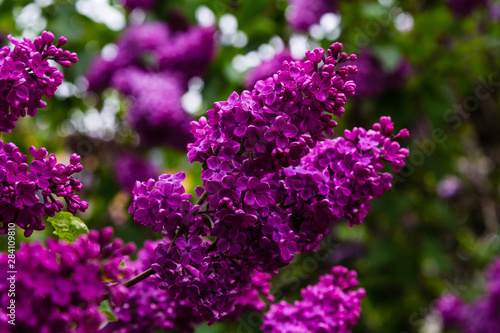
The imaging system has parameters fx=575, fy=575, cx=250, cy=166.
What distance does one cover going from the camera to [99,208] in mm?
2369

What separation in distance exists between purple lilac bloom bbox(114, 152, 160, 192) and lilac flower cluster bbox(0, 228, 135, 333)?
1704 millimetres

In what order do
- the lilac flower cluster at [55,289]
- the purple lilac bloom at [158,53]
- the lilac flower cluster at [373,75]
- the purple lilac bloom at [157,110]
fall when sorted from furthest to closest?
the lilac flower cluster at [373,75], the purple lilac bloom at [158,53], the purple lilac bloom at [157,110], the lilac flower cluster at [55,289]

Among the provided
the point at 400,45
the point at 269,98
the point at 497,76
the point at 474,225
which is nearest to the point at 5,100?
the point at 269,98

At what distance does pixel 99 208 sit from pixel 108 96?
55cm

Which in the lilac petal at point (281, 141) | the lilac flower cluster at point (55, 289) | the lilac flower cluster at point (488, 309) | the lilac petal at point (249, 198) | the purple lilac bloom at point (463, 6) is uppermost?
the purple lilac bloom at point (463, 6)

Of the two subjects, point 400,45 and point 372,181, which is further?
point 400,45

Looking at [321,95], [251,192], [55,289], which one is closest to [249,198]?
[251,192]

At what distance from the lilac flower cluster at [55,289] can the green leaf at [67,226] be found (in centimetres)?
25

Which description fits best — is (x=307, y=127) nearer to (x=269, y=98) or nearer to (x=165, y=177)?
(x=269, y=98)

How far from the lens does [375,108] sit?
7.95 ft

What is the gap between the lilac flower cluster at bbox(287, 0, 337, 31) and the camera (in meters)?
2.48

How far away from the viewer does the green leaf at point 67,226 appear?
74 centimetres

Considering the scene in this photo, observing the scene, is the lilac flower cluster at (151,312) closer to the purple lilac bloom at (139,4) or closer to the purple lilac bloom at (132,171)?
the purple lilac bloom at (132,171)

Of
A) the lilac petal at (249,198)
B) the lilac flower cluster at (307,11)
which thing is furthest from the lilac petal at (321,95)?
the lilac flower cluster at (307,11)
